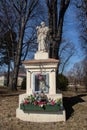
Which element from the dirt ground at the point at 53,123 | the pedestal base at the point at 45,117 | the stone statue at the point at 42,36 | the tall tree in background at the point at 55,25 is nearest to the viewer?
the dirt ground at the point at 53,123

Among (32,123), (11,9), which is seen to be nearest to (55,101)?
(32,123)

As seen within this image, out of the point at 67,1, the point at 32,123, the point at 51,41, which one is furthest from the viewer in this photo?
the point at 67,1

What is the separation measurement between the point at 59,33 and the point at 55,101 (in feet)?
22.0

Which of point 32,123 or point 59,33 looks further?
point 59,33

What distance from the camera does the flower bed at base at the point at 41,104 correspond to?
9500 millimetres

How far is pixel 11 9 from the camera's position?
77.2 ft

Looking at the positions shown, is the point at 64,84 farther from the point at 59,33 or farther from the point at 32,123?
the point at 32,123

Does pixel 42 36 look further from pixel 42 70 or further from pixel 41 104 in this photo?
pixel 41 104

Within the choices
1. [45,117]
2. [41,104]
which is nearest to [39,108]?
[41,104]

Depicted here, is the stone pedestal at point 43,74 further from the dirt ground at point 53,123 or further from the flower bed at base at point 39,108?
the dirt ground at point 53,123

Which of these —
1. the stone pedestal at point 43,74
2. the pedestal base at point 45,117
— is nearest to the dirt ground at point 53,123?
the pedestal base at point 45,117

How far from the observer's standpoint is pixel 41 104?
9.60 meters

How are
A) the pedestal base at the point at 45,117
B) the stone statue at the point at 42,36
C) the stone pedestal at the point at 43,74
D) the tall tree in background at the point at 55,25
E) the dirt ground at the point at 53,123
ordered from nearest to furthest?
the dirt ground at the point at 53,123 < the pedestal base at the point at 45,117 < the stone pedestal at the point at 43,74 < the stone statue at the point at 42,36 < the tall tree in background at the point at 55,25

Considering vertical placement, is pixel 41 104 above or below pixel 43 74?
below
